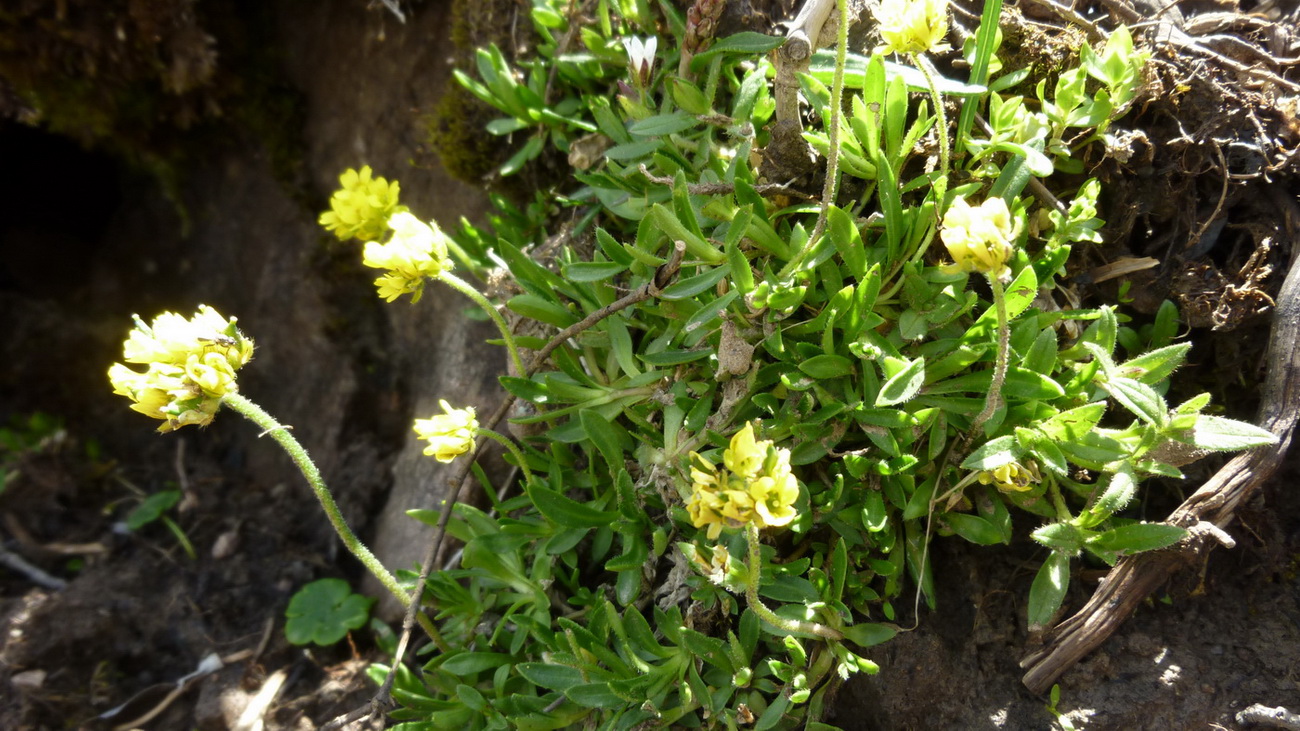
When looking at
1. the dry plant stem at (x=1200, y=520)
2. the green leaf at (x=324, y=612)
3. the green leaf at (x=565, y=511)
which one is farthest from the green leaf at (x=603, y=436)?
the green leaf at (x=324, y=612)

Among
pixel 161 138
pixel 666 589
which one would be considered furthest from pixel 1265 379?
pixel 161 138

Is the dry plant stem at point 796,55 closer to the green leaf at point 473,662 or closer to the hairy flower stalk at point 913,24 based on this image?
the hairy flower stalk at point 913,24

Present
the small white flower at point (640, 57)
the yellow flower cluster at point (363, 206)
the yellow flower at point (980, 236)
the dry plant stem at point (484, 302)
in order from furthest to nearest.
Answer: the yellow flower cluster at point (363, 206), the small white flower at point (640, 57), the dry plant stem at point (484, 302), the yellow flower at point (980, 236)

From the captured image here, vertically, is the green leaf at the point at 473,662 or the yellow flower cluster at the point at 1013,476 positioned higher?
the yellow flower cluster at the point at 1013,476

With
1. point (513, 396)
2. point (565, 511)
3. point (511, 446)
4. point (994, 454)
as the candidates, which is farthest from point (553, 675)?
point (994, 454)

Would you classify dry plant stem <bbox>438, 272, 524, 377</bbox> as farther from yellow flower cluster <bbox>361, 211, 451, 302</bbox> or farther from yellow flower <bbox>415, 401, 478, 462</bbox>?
yellow flower <bbox>415, 401, 478, 462</bbox>

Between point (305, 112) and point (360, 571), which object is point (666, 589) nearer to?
point (360, 571)

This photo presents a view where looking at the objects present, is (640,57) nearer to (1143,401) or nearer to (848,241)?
(848,241)
